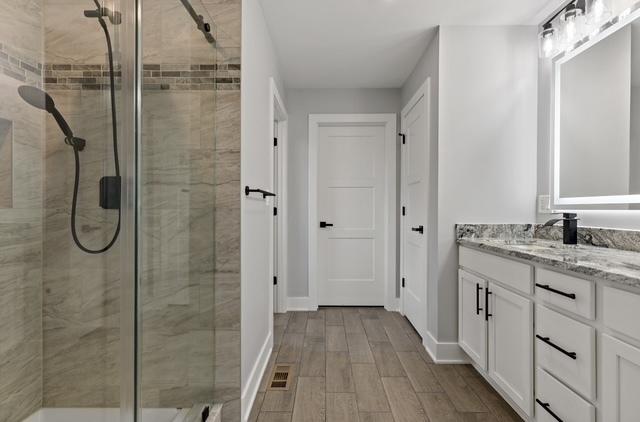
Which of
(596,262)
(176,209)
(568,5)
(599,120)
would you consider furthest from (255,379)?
(568,5)

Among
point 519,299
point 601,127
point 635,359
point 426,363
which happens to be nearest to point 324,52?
point 601,127

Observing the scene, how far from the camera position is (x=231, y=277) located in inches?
69.7

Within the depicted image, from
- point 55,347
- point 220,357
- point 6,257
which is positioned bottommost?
point 220,357

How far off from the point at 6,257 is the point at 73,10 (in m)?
0.80

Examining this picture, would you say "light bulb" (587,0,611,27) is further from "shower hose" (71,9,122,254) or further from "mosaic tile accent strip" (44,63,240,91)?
"shower hose" (71,9,122,254)

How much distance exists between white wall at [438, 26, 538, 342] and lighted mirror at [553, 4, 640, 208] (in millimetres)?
202

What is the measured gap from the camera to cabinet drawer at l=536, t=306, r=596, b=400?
125 centimetres

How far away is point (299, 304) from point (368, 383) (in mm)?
1631

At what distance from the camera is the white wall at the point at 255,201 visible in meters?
1.86

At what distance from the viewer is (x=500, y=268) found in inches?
74.7

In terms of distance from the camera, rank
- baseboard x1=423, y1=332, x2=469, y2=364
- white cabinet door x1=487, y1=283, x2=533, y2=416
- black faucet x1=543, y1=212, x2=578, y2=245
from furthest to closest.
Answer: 1. baseboard x1=423, y1=332, x2=469, y2=364
2. black faucet x1=543, y1=212, x2=578, y2=245
3. white cabinet door x1=487, y1=283, x2=533, y2=416

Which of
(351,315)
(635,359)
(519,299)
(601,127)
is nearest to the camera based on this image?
(635,359)

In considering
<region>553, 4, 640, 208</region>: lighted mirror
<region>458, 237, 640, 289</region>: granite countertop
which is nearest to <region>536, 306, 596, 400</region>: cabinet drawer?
<region>458, 237, 640, 289</region>: granite countertop

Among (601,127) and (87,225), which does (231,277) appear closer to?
(87,225)
